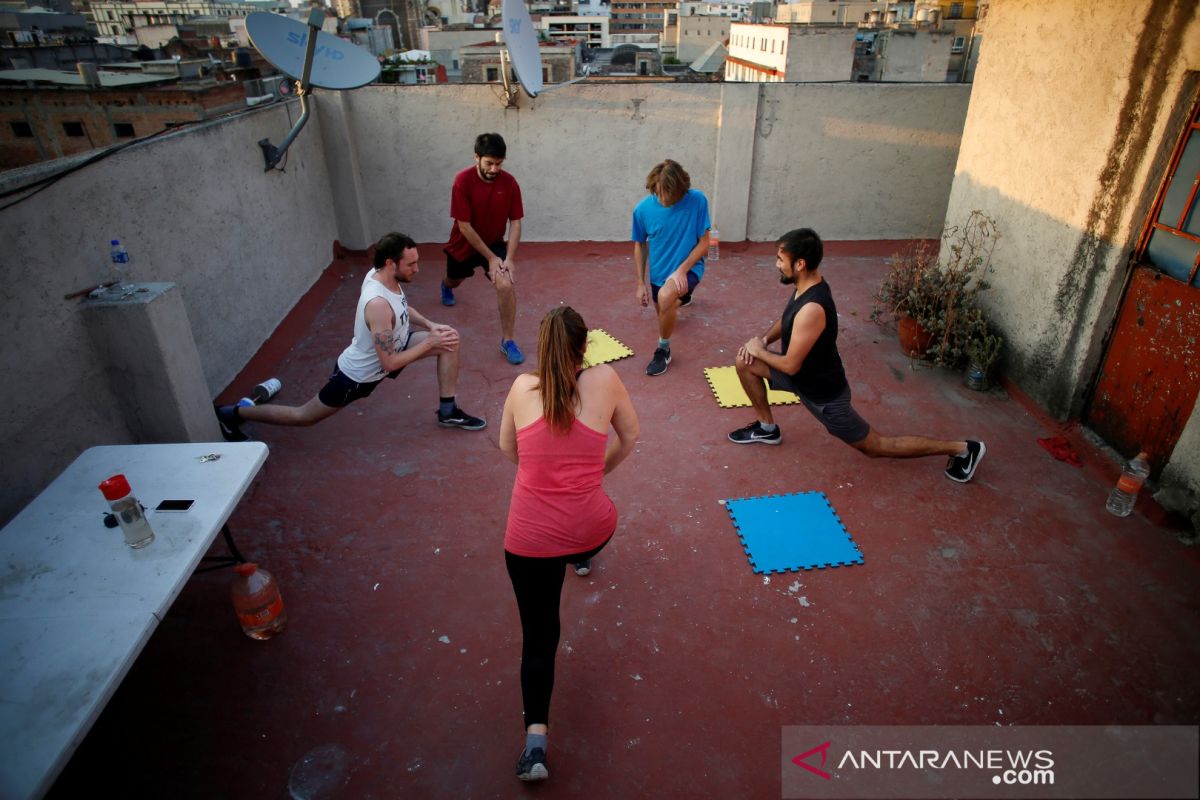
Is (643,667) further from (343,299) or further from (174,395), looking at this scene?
(343,299)

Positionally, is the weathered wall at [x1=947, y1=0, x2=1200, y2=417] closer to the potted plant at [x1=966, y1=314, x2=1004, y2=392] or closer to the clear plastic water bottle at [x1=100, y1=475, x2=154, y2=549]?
the potted plant at [x1=966, y1=314, x2=1004, y2=392]

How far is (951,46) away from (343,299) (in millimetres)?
37169

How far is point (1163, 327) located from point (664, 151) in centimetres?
516

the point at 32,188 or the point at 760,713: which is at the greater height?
the point at 32,188

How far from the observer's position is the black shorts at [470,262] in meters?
5.89

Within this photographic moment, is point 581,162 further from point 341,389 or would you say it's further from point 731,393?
point 341,389

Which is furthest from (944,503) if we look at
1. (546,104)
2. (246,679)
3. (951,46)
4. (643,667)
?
(951,46)

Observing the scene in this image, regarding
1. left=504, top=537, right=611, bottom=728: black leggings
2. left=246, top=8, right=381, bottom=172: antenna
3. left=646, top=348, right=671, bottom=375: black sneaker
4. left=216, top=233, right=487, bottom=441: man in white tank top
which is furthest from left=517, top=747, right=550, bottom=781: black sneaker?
left=246, top=8, right=381, bottom=172: antenna

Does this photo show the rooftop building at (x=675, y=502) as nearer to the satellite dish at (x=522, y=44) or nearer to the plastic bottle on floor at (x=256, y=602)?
the plastic bottle on floor at (x=256, y=602)

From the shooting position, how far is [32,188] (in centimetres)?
318

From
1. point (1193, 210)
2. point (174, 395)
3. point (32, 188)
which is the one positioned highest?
point (32, 188)

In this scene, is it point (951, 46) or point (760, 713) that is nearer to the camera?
point (760, 713)

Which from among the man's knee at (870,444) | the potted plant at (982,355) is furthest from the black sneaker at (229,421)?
the potted plant at (982,355)

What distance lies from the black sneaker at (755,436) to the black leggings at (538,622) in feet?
7.45
